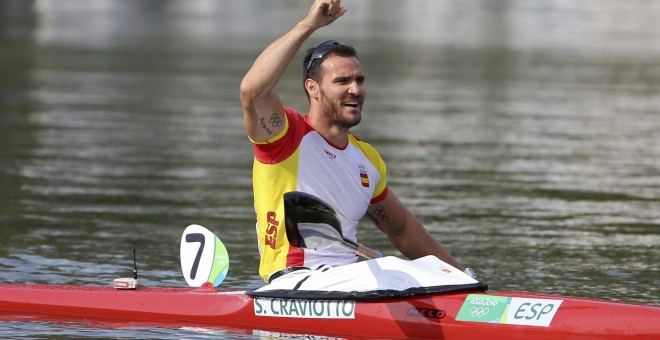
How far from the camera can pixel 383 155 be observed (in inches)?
853

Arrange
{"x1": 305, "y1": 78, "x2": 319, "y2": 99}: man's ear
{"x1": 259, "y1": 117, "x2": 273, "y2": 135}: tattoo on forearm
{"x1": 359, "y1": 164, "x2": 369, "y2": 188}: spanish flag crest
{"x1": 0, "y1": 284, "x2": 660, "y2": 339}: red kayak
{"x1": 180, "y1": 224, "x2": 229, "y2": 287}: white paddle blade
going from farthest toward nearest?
{"x1": 180, "y1": 224, "x2": 229, "y2": 287}: white paddle blade → {"x1": 359, "y1": 164, "x2": 369, "y2": 188}: spanish flag crest → {"x1": 305, "y1": 78, "x2": 319, "y2": 99}: man's ear → {"x1": 259, "y1": 117, "x2": 273, "y2": 135}: tattoo on forearm → {"x1": 0, "y1": 284, "x2": 660, "y2": 339}: red kayak

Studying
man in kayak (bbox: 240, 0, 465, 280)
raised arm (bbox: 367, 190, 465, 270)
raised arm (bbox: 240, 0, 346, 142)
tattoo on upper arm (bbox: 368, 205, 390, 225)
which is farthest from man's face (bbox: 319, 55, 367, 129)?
raised arm (bbox: 367, 190, 465, 270)

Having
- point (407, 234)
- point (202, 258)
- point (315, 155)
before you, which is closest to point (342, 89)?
point (315, 155)

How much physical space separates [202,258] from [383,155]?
11.1m

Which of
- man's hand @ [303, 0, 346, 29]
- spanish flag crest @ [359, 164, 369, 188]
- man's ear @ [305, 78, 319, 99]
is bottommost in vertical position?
spanish flag crest @ [359, 164, 369, 188]

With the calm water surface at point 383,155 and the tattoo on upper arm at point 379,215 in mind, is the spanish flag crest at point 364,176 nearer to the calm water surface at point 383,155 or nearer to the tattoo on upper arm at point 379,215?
the tattoo on upper arm at point 379,215

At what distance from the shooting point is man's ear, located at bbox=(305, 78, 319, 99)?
9.99 m

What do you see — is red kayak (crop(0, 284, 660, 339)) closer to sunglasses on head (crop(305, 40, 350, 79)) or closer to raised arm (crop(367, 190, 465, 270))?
raised arm (crop(367, 190, 465, 270))

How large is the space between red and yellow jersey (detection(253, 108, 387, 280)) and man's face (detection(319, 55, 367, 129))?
23 cm

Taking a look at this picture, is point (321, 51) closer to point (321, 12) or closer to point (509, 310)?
point (321, 12)

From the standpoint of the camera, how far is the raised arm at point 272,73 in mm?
9094

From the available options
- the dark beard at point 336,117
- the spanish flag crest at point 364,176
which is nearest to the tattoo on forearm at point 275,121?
the dark beard at point 336,117

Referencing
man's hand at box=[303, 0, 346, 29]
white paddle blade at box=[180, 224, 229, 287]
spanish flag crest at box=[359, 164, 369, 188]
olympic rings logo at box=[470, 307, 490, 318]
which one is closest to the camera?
man's hand at box=[303, 0, 346, 29]

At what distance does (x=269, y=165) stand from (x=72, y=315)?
1959 mm
